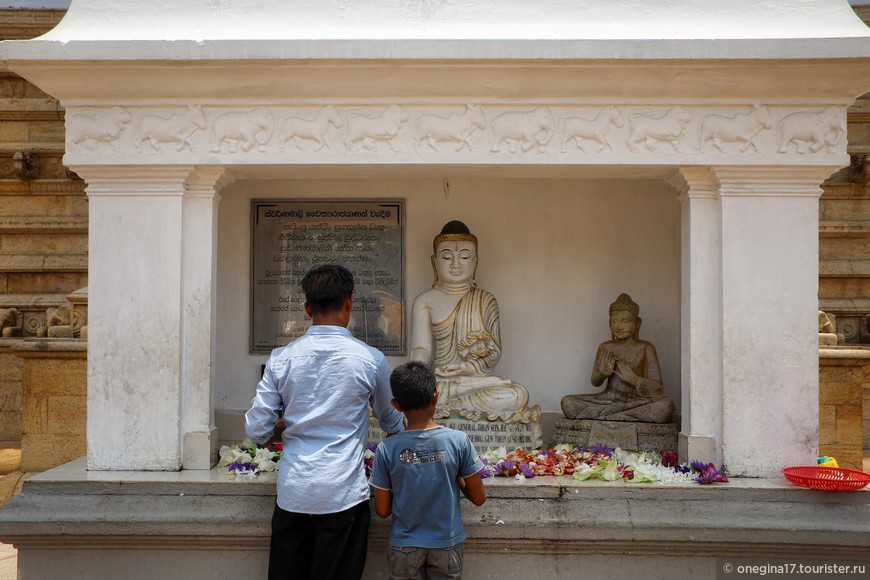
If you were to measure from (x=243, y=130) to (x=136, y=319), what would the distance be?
1.38m

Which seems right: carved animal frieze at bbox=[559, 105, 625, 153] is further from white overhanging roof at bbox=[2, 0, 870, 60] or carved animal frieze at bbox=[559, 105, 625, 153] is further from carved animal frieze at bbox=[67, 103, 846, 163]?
white overhanging roof at bbox=[2, 0, 870, 60]

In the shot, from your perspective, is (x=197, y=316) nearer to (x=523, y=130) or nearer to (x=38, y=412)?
(x=523, y=130)

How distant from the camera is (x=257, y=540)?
4961mm

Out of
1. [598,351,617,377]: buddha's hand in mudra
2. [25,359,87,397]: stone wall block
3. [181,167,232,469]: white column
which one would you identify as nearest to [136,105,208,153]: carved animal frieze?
[181,167,232,469]: white column

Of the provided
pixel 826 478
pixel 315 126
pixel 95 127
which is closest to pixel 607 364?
pixel 826 478

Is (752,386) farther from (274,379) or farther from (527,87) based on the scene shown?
(274,379)

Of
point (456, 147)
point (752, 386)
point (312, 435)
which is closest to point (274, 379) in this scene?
point (312, 435)

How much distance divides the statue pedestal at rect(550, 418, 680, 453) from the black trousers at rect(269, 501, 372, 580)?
95.7 inches

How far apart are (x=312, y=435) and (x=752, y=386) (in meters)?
2.82

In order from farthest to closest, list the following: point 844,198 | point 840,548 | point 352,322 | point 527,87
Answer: point 844,198
point 352,322
point 527,87
point 840,548

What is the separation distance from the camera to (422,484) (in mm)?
4047

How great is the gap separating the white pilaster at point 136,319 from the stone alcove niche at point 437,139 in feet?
0.04

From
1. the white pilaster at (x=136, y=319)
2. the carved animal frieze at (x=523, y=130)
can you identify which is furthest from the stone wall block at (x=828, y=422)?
the white pilaster at (x=136, y=319)

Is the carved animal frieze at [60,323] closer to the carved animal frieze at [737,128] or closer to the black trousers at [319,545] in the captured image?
the black trousers at [319,545]
